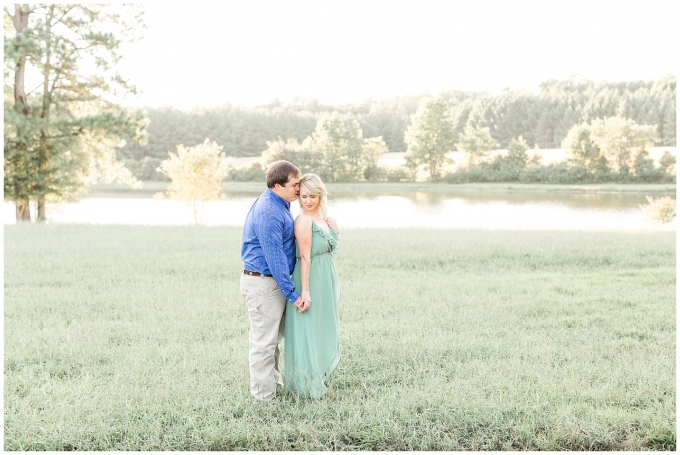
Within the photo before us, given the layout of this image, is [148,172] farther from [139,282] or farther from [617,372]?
[617,372]

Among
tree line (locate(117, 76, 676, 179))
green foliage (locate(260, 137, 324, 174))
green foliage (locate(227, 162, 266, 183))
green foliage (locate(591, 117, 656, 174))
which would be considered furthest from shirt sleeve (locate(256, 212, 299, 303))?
tree line (locate(117, 76, 676, 179))

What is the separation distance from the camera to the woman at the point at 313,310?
5.05 m

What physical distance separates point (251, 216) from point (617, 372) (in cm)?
379

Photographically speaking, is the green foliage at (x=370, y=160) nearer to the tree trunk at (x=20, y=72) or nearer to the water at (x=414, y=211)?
the water at (x=414, y=211)

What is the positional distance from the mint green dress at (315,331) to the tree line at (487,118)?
82414mm

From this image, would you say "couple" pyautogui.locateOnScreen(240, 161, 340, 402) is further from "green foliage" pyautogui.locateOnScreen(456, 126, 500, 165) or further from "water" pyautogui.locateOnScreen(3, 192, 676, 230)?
"green foliage" pyautogui.locateOnScreen(456, 126, 500, 165)

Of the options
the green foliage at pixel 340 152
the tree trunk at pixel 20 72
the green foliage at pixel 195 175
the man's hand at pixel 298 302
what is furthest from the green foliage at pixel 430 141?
the man's hand at pixel 298 302

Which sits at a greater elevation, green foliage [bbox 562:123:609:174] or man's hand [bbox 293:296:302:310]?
green foliage [bbox 562:123:609:174]

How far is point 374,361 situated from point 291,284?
5.50 ft

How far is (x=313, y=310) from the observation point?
5.17m

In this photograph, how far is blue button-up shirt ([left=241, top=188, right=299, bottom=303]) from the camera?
487 cm

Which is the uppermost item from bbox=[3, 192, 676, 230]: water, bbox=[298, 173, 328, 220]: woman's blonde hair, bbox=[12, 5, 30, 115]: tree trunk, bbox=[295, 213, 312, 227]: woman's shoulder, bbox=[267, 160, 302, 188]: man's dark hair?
bbox=[12, 5, 30, 115]: tree trunk

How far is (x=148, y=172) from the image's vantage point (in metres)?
77.7

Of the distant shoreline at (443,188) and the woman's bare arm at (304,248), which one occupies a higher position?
the woman's bare arm at (304,248)
